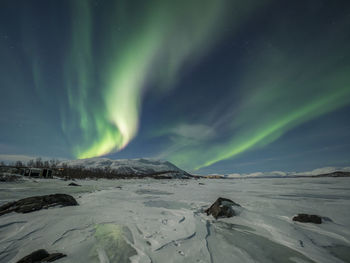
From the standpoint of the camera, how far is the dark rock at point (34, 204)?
20.5 ft

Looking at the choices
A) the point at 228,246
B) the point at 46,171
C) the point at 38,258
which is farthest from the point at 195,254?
the point at 46,171

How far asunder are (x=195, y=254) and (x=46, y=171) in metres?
58.7

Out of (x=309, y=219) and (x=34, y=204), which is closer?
(x=309, y=219)

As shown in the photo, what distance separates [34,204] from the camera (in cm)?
666

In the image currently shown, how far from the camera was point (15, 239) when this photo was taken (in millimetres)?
3908

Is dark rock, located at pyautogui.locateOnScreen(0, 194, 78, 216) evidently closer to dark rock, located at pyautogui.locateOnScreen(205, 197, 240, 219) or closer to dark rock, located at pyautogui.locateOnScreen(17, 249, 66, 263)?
dark rock, located at pyautogui.locateOnScreen(17, 249, 66, 263)

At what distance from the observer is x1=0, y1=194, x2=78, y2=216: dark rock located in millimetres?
6261

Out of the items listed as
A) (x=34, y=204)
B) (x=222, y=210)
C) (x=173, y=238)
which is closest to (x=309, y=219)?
(x=222, y=210)

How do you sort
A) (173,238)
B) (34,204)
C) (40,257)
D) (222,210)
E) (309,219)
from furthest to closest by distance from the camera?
(34,204) < (222,210) < (309,219) < (173,238) < (40,257)

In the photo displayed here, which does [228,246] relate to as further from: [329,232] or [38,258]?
[38,258]

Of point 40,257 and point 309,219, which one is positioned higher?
point 40,257

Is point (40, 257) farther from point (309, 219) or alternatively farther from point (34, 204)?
point (309, 219)

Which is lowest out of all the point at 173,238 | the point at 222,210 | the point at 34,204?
the point at 173,238

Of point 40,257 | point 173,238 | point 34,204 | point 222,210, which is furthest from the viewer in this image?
point 34,204
